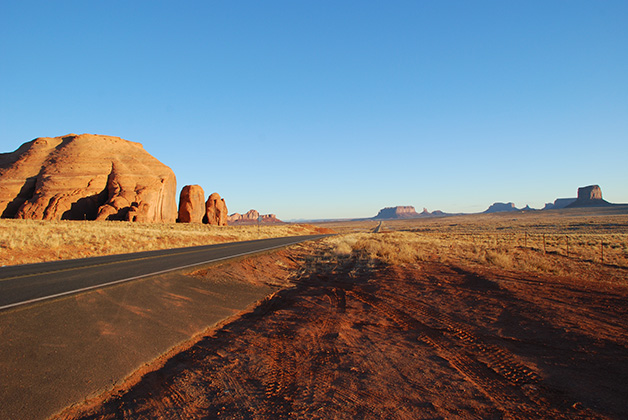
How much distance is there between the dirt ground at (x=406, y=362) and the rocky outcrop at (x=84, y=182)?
48.6 metres

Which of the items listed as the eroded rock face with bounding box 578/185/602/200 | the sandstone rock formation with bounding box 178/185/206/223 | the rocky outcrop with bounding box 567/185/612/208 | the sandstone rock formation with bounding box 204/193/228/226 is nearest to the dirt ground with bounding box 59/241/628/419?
the sandstone rock formation with bounding box 178/185/206/223

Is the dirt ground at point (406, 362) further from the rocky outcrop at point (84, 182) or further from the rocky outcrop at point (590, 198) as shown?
the rocky outcrop at point (590, 198)

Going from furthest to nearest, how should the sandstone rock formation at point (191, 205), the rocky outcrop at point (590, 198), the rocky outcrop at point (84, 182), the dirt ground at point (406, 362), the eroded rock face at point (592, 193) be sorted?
the eroded rock face at point (592, 193), the rocky outcrop at point (590, 198), the sandstone rock formation at point (191, 205), the rocky outcrop at point (84, 182), the dirt ground at point (406, 362)

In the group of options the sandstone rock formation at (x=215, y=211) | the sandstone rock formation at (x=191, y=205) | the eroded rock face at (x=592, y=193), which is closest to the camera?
the sandstone rock formation at (x=191, y=205)

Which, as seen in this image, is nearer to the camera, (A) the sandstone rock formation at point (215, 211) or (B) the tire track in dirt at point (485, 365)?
(B) the tire track in dirt at point (485, 365)

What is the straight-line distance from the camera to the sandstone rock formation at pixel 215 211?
225ft

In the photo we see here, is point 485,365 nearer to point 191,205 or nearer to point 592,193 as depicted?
point 191,205

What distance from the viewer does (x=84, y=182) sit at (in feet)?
169

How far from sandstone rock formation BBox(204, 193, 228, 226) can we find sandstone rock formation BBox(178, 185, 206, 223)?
175 centimetres

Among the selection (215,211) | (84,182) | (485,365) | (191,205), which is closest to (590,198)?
(215,211)

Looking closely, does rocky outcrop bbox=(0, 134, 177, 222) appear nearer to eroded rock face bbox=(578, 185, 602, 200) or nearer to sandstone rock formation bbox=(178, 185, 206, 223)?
sandstone rock formation bbox=(178, 185, 206, 223)

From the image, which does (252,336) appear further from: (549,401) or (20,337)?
(549,401)

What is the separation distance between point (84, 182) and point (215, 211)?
23280 millimetres

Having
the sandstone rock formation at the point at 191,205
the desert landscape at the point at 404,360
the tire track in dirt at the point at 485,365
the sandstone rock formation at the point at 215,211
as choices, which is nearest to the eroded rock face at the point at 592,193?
the sandstone rock formation at the point at 215,211
